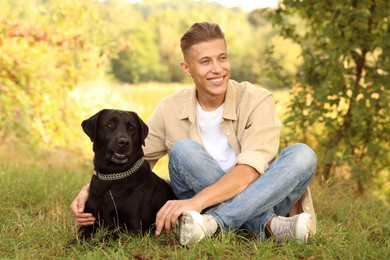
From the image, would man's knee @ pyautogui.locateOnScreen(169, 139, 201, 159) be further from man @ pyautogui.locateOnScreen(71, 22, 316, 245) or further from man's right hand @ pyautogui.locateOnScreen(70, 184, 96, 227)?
man's right hand @ pyautogui.locateOnScreen(70, 184, 96, 227)

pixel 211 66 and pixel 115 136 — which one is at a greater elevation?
pixel 211 66

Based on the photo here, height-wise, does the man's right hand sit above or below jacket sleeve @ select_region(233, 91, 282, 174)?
below

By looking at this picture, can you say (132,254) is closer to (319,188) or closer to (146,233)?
(146,233)

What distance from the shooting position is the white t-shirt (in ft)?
10.7

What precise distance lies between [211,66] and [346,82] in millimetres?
2450

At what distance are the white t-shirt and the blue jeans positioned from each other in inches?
8.4

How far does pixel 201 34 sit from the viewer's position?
3.24 metres

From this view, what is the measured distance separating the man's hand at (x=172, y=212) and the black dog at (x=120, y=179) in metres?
0.25

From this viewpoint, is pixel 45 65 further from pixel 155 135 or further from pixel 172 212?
pixel 172 212

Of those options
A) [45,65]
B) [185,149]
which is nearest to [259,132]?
[185,149]

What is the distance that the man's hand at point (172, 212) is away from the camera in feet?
8.87

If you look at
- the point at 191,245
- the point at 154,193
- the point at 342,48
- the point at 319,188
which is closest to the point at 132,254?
the point at 191,245

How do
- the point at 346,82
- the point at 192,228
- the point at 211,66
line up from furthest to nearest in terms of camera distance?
the point at 346,82 < the point at 211,66 < the point at 192,228

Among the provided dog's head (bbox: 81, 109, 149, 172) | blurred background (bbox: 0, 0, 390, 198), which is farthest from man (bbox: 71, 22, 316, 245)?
blurred background (bbox: 0, 0, 390, 198)
